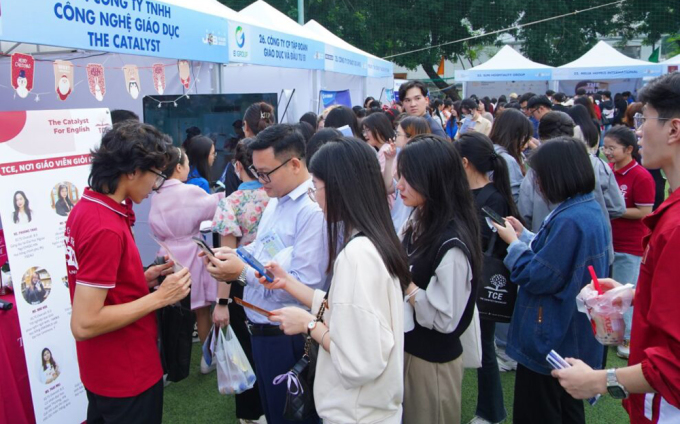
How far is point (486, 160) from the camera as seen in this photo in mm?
2996

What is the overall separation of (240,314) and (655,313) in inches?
96.4

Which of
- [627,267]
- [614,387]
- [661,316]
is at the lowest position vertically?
[627,267]

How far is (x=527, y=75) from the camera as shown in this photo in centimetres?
1798

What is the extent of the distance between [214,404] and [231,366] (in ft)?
3.02

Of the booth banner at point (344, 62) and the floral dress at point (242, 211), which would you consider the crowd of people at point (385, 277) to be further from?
the booth banner at point (344, 62)

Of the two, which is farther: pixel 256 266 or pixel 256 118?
pixel 256 118

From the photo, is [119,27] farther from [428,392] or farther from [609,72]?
[609,72]

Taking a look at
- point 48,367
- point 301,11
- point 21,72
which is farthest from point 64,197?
point 301,11

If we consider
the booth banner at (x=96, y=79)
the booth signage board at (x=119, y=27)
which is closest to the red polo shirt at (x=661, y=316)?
the booth signage board at (x=119, y=27)

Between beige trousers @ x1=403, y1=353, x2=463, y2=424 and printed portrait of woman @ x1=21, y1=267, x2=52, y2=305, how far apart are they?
1.92 metres

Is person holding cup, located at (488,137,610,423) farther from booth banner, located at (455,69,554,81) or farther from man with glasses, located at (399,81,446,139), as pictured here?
booth banner, located at (455,69,554,81)

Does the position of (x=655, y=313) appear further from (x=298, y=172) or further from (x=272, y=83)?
(x=272, y=83)

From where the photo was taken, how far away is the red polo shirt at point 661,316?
1.30 m

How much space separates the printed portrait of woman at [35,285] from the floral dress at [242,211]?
0.90 metres
